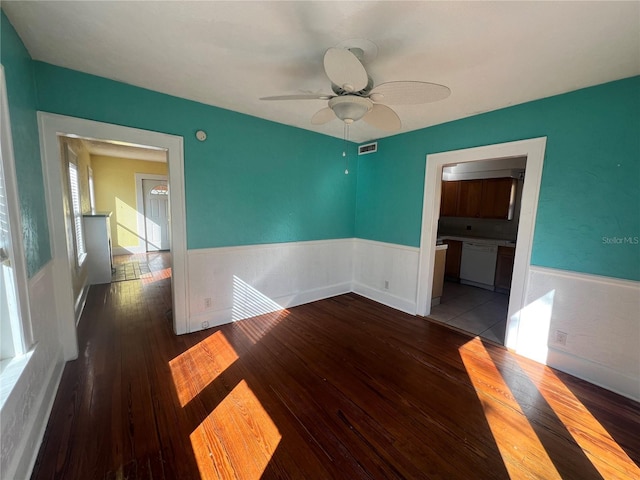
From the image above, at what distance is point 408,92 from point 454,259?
4.07m

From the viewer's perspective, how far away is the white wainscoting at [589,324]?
6.54ft

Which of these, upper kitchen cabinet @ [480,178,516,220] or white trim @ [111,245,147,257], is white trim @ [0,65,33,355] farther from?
white trim @ [111,245,147,257]

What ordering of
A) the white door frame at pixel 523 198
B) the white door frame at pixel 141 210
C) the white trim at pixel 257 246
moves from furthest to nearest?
the white door frame at pixel 141 210, the white trim at pixel 257 246, the white door frame at pixel 523 198

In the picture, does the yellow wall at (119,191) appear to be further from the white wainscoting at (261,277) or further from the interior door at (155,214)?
the white wainscoting at (261,277)

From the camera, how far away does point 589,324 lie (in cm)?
216

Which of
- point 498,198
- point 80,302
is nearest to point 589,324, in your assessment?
point 498,198

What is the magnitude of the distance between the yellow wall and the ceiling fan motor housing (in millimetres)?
6742

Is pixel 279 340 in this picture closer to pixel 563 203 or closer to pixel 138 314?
pixel 138 314

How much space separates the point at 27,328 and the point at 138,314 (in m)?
1.88

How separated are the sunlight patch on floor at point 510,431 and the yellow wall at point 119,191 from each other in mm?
7599

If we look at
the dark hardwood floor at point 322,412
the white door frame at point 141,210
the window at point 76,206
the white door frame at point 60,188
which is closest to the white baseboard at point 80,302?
the dark hardwood floor at point 322,412

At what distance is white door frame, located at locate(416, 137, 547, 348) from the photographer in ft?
7.81

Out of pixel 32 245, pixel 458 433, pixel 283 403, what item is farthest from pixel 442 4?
pixel 32 245

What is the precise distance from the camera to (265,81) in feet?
7.02
